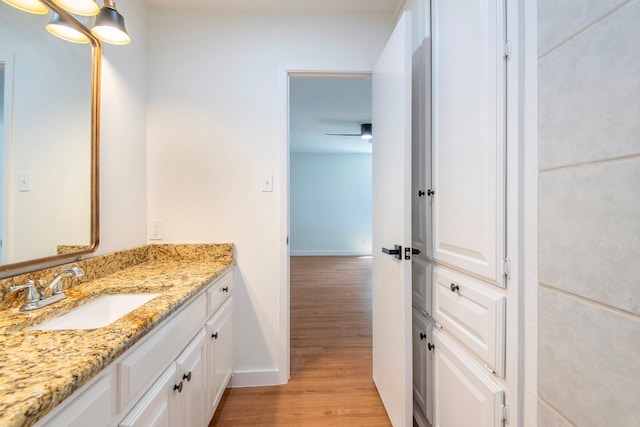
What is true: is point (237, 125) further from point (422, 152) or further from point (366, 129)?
point (366, 129)

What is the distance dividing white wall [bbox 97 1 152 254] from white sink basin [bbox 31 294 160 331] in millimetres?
378

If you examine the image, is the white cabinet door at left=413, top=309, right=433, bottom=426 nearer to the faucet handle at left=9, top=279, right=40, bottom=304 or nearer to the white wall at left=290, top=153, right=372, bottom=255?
the faucet handle at left=9, top=279, right=40, bottom=304

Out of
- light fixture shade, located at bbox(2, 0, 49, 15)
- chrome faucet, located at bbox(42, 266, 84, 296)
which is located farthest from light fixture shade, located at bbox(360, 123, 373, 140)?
chrome faucet, located at bbox(42, 266, 84, 296)

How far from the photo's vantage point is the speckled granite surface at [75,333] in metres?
0.47

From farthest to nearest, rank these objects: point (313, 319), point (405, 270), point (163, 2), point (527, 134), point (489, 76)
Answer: point (313, 319) → point (163, 2) → point (405, 270) → point (489, 76) → point (527, 134)

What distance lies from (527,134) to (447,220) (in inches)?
17.5

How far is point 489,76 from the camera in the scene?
2.68 feet

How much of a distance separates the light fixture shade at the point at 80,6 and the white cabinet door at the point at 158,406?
140 centimetres

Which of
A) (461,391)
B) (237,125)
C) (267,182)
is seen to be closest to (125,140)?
(237,125)
